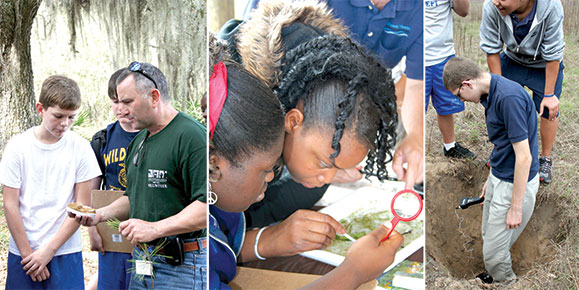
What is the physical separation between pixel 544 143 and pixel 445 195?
84 cm

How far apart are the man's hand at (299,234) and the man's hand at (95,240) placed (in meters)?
1.09

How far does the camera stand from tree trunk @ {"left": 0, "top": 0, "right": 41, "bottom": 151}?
3295mm

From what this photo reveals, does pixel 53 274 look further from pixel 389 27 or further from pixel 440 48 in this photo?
pixel 440 48

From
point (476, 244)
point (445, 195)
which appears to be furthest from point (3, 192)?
point (476, 244)

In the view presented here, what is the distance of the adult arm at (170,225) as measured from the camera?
3062 mm

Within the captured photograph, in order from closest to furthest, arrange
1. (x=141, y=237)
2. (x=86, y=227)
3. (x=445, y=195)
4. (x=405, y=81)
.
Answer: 1. (x=405, y=81)
2. (x=141, y=237)
3. (x=86, y=227)
4. (x=445, y=195)

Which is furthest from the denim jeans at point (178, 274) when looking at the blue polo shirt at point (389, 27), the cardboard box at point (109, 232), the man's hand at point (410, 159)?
the blue polo shirt at point (389, 27)

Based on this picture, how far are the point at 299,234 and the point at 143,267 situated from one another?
3.30 feet

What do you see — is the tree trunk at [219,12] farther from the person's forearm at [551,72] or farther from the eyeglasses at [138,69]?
the person's forearm at [551,72]

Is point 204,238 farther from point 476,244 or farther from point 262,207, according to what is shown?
point 476,244

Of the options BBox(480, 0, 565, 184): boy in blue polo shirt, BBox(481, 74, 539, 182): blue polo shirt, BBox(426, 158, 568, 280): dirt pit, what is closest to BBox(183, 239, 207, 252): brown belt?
BBox(426, 158, 568, 280): dirt pit

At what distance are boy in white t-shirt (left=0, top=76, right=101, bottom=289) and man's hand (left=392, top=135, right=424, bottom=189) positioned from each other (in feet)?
5.92

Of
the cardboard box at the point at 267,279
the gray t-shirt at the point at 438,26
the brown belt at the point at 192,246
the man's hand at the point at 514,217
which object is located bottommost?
the cardboard box at the point at 267,279

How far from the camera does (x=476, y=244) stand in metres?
4.19
